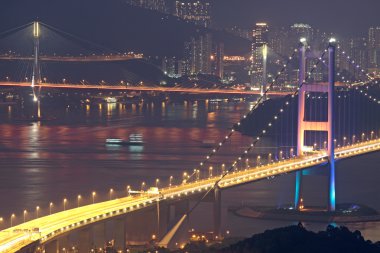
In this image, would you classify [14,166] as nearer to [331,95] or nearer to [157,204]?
[331,95]

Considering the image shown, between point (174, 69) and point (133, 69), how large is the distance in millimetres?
3812

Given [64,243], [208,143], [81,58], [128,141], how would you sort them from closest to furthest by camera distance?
[64,243] → [208,143] → [128,141] → [81,58]

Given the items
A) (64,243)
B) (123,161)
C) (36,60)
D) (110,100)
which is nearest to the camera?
(64,243)

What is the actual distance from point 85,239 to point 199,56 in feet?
106

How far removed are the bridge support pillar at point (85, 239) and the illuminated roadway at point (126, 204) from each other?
7cm

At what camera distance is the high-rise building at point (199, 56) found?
136 ft

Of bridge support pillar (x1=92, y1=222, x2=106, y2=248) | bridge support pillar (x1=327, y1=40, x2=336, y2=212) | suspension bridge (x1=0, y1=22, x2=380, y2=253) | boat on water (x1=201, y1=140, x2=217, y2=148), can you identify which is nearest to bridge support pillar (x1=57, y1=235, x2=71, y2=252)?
suspension bridge (x1=0, y1=22, x2=380, y2=253)

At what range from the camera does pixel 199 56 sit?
4241cm

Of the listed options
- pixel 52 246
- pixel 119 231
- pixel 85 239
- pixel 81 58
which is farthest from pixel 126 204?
pixel 81 58

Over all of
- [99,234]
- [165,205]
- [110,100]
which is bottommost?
[110,100]

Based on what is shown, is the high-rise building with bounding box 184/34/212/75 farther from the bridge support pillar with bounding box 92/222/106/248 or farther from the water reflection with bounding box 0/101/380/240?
the bridge support pillar with bounding box 92/222/106/248

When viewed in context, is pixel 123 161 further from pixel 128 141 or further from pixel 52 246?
pixel 52 246

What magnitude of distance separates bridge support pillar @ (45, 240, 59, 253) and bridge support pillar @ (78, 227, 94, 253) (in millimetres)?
334

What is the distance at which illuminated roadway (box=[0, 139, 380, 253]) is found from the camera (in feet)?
30.5
